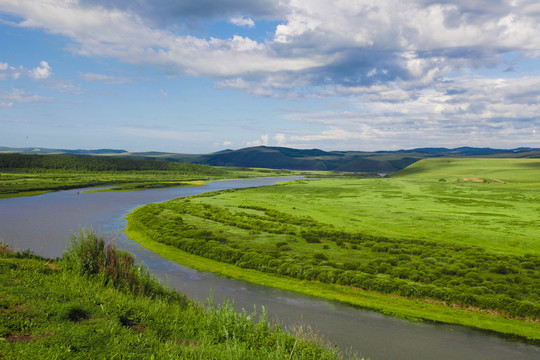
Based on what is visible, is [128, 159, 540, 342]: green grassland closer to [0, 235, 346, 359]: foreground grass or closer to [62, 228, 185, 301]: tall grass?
[62, 228, 185, 301]: tall grass

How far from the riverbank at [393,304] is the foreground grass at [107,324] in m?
12.2

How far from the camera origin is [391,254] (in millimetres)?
39062

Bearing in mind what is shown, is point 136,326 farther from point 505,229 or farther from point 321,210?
point 321,210

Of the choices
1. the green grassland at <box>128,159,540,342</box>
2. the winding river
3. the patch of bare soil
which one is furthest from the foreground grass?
the green grassland at <box>128,159,540,342</box>

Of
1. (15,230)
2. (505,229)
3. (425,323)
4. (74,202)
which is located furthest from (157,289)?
(74,202)

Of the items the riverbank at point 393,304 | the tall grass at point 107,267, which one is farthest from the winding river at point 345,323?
the tall grass at point 107,267

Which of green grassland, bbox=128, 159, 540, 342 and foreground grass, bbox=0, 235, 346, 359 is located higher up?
foreground grass, bbox=0, 235, 346, 359

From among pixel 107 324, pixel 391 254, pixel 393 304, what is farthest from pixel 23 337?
pixel 391 254

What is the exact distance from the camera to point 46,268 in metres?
20.8

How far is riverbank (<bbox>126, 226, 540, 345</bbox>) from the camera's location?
23.4 m

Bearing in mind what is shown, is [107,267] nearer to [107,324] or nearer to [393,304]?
[107,324]

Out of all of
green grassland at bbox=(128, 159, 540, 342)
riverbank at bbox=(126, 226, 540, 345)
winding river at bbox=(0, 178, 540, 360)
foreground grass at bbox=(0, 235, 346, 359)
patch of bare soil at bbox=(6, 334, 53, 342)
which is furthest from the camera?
green grassland at bbox=(128, 159, 540, 342)

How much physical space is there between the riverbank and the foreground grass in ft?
40.1

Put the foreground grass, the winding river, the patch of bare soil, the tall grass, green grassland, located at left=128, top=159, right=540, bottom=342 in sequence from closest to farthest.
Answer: the patch of bare soil, the foreground grass, the winding river, the tall grass, green grassland, located at left=128, top=159, right=540, bottom=342
